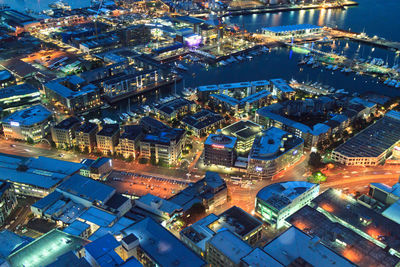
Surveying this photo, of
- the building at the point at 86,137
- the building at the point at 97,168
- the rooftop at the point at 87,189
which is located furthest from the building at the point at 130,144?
the rooftop at the point at 87,189

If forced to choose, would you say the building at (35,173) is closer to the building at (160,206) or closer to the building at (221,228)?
the building at (160,206)

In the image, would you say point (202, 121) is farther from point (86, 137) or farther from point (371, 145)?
point (371, 145)

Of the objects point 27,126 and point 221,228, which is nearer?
point 221,228

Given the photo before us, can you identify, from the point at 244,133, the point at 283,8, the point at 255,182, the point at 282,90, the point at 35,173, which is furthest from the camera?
the point at 283,8

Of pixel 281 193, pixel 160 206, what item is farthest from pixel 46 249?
pixel 281 193

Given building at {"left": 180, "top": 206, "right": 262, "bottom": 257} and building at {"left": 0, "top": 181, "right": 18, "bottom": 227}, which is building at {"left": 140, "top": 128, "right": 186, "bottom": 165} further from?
building at {"left": 0, "top": 181, "right": 18, "bottom": 227}

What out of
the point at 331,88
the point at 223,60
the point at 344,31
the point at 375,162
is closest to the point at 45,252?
the point at 375,162
